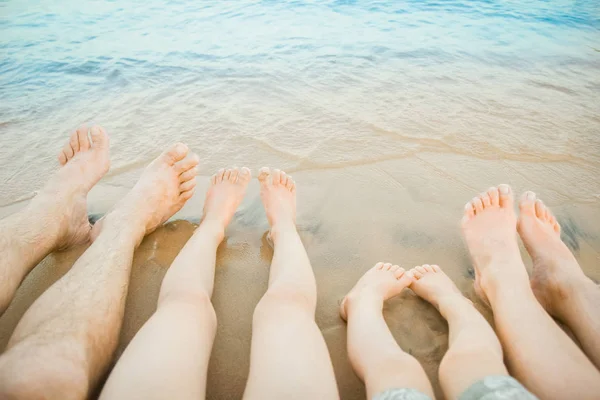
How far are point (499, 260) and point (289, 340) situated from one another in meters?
0.97

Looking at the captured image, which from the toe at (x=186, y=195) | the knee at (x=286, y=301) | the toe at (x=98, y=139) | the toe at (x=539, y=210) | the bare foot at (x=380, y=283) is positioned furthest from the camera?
the toe at (x=98, y=139)

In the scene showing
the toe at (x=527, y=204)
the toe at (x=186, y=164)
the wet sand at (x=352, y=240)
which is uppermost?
the toe at (x=186, y=164)

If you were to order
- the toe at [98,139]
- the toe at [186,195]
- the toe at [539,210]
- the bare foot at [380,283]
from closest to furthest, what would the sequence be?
the bare foot at [380,283] → the toe at [539,210] → the toe at [186,195] → the toe at [98,139]

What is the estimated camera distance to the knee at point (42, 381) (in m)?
0.81

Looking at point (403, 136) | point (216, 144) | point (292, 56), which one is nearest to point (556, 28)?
point (292, 56)

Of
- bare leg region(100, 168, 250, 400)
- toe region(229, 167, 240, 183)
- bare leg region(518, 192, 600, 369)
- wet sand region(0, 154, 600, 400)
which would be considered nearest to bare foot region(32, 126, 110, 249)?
wet sand region(0, 154, 600, 400)

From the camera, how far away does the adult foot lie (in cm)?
132

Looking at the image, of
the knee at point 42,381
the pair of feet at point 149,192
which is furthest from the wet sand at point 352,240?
the knee at point 42,381

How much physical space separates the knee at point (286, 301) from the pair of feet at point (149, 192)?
513mm

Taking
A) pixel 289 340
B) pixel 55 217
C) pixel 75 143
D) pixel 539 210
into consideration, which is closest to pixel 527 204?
pixel 539 210

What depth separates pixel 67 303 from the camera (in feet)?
3.61

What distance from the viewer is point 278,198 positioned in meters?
1.87

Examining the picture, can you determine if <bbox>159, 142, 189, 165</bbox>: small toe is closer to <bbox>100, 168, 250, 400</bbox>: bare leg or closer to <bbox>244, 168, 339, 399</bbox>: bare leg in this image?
<bbox>100, 168, 250, 400</bbox>: bare leg

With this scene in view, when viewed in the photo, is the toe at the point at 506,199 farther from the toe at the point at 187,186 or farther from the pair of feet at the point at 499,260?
the toe at the point at 187,186
